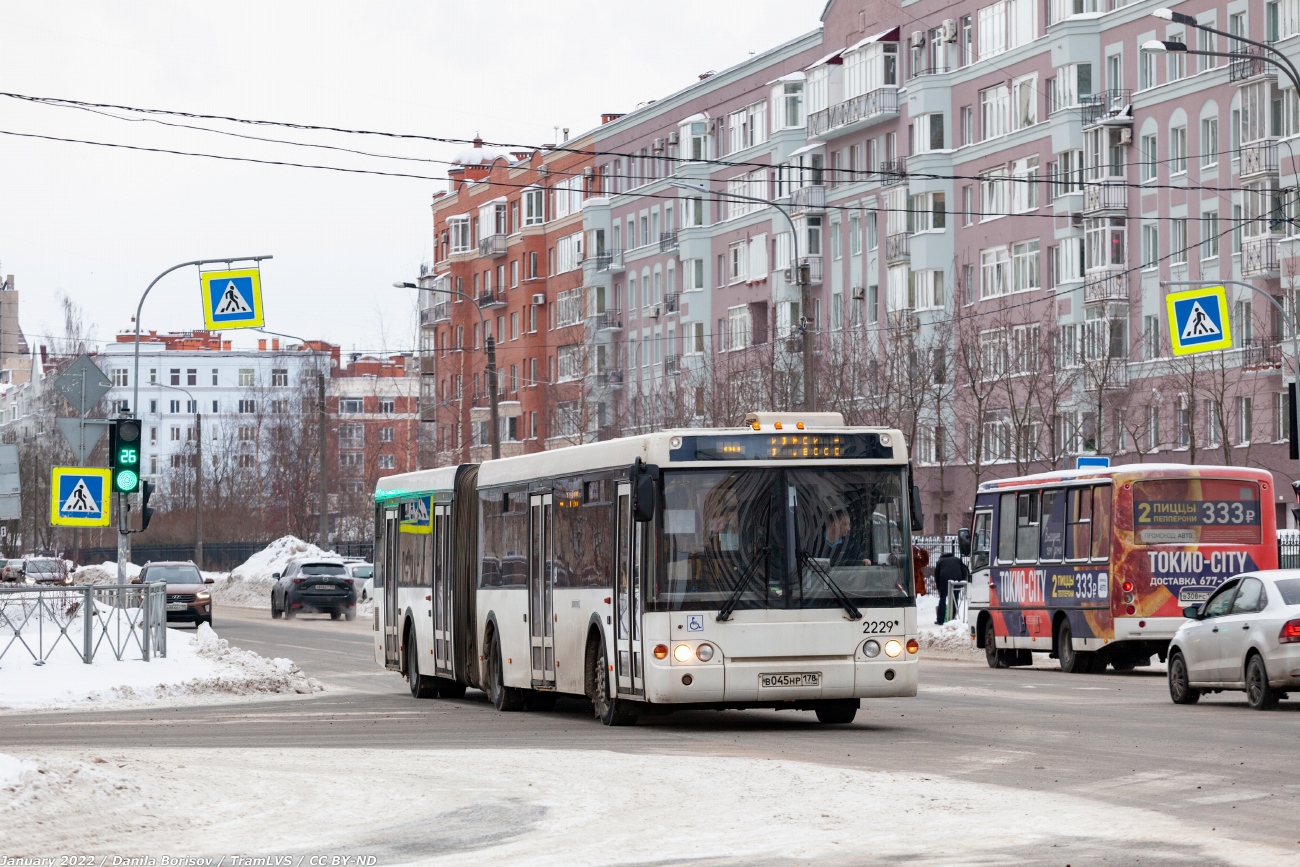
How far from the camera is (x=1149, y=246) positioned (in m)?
66.4

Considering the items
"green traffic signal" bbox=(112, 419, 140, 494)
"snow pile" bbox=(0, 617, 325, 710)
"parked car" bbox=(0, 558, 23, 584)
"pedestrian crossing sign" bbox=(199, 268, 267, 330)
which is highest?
"pedestrian crossing sign" bbox=(199, 268, 267, 330)

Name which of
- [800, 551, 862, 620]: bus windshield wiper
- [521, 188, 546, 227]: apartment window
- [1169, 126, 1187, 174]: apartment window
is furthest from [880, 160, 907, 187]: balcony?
[800, 551, 862, 620]: bus windshield wiper

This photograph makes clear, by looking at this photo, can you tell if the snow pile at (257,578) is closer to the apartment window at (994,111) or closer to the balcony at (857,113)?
the balcony at (857,113)

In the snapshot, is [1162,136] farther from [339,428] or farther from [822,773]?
[339,428]

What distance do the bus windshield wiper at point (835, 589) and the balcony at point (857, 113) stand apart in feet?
198

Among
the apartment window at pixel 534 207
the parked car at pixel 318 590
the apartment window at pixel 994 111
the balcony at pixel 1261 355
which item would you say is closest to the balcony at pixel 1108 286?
the balcony at pixel 1261 355

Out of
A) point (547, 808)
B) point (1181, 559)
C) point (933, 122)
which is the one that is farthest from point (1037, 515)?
point (933, 122)

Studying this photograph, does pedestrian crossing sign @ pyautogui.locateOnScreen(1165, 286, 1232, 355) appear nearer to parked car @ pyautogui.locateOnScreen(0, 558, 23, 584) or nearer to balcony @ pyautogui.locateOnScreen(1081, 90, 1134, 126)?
balcony @ pyautogui.locateOnScreen(1081, 90, 1134, 126)

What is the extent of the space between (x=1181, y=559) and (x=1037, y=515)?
10.5 feet

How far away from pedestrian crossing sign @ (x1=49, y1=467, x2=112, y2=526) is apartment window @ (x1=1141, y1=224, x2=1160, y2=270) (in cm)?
4205

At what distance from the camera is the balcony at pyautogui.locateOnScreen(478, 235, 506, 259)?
113938 mm

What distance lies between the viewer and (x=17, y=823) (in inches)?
464

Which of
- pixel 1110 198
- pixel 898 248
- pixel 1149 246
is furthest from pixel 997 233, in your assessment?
pixel 1149 246

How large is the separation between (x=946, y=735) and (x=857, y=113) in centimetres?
6262
